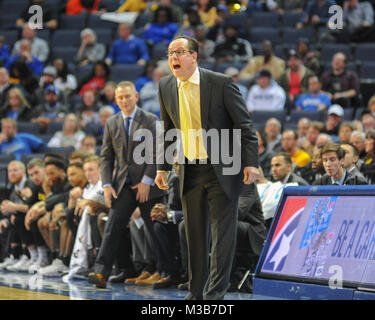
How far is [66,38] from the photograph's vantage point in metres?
14.3

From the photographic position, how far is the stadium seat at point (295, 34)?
12.7 m

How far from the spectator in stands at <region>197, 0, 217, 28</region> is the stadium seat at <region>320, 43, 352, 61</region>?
2.22m

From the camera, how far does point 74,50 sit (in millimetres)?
13898

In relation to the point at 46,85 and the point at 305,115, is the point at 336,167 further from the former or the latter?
the point at 46,85

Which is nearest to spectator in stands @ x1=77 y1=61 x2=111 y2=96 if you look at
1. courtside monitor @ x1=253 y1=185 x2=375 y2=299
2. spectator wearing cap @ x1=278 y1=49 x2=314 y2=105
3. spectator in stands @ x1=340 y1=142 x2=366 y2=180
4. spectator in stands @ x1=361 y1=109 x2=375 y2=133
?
spectator wearing cap @ x1=278 y1=49 x2=314 y2=105

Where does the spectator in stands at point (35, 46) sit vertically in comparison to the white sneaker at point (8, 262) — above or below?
above

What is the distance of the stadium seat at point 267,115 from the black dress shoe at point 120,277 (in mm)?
3622

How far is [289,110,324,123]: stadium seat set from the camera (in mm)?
10297

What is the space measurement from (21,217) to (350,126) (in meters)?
3.85

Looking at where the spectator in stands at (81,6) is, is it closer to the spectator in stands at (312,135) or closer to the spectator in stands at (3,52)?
the spectator in stands at (3,52)

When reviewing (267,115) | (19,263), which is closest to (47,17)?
(267,115)

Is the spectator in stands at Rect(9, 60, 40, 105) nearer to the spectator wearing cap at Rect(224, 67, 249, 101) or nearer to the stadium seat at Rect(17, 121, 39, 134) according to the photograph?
the stadium seat at Rect(17, 121, 39, 134)

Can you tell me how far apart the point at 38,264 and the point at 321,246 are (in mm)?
4028

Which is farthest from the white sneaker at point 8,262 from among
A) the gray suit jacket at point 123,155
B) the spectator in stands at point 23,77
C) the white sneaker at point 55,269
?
the spectator in stands at point 23,77
